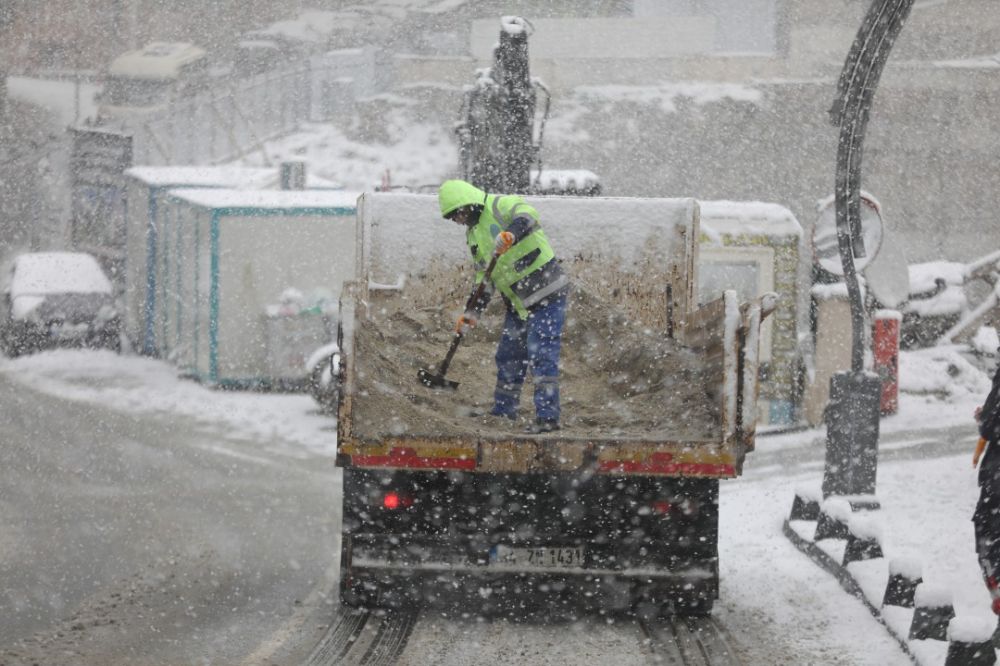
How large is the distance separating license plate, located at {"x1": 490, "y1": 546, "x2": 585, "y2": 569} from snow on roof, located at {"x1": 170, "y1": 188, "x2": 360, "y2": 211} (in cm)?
1183

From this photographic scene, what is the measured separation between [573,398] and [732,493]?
13.4 ft

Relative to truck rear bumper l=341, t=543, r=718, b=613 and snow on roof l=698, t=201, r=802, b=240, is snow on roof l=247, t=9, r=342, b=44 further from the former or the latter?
truck rear bumper l=341, t=543, r=718, b=613

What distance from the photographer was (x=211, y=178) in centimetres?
2308

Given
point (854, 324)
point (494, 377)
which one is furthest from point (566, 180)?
point (494, 377)

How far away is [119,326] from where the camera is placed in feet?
72.8

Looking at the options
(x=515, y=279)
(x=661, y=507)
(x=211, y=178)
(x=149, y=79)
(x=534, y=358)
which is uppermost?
(x=149, y=79)

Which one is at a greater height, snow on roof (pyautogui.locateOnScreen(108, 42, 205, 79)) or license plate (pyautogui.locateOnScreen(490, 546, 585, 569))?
snow on roof (pyautogui.locateOnScreen(108, 42, 205, 79))

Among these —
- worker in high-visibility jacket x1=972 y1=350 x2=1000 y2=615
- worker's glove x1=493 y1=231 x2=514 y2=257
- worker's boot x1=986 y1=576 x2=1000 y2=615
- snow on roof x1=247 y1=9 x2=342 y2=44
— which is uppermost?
snow on roof x1=247 y1=9 x2=342 y2=44

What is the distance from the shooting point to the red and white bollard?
650 inches

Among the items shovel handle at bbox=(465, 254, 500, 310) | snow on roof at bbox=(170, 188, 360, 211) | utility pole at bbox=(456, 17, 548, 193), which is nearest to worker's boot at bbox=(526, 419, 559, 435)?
shovel handle at bbox=(465, 254, 500, 310)

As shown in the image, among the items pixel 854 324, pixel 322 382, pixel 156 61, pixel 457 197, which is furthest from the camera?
pixel 156 61

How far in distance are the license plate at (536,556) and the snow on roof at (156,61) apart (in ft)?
120

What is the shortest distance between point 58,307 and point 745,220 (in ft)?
36.8

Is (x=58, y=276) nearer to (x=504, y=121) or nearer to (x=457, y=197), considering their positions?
(x=504, y=121)
